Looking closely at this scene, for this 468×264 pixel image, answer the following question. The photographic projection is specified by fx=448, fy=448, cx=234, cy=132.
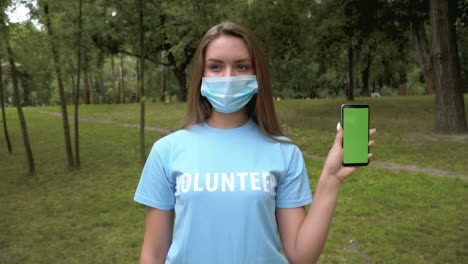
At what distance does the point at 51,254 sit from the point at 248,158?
5802 mm

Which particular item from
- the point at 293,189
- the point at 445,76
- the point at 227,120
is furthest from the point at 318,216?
the point at 445,76

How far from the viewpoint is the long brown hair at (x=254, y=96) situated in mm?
1995

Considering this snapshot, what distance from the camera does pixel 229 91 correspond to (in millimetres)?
1988

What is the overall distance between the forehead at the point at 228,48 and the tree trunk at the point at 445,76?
1375cm

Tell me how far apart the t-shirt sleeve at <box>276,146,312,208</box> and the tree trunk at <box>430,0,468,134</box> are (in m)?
13.7

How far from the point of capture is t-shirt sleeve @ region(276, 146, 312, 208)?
1.91 m

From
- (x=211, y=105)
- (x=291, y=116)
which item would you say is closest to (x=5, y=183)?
(x=211, y=105)

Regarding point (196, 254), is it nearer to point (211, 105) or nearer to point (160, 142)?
point (160, 142)

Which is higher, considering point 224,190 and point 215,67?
point 215,67

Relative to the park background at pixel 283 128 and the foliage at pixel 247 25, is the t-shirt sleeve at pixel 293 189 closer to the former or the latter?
the park background at pixel 283 128

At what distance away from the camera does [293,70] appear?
43.4 m

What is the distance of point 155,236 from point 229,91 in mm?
717

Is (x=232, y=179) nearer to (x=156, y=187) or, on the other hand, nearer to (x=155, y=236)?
(x=156, y=187)

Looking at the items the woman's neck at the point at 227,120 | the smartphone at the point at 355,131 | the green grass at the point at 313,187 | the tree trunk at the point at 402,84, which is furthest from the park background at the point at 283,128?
the tree trunk at the point at 402,84
